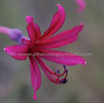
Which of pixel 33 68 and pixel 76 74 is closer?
pixel 33 68

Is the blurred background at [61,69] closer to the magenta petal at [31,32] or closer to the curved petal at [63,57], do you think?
the curved petal at [63,57]

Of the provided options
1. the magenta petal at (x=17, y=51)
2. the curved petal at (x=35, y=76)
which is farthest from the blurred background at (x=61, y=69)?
the magenta petal at (x=17, y=51)

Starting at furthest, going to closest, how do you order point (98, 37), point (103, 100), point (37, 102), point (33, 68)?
point (98, 37), point (103, 100), point (37, 102), point (33, 68)

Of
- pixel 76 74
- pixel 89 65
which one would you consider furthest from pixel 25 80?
pixel 89 65

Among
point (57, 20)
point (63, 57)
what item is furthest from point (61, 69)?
point (57, 20)

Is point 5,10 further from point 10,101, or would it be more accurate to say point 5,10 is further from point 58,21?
point 58,21

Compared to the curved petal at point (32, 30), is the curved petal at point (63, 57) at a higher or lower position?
lower

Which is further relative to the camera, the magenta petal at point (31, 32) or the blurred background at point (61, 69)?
the blurred background at point (61, 69)
